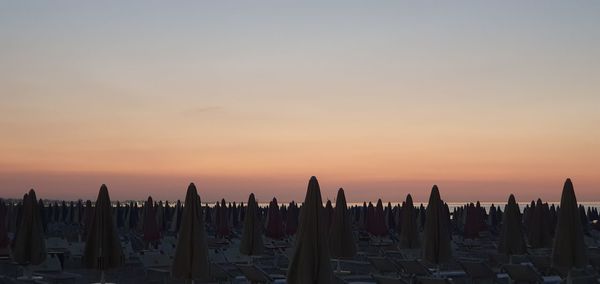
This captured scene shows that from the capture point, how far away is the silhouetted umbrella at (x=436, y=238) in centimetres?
1262

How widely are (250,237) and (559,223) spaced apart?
267 inches

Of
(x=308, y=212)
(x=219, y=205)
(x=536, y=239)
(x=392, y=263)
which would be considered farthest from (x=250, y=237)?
(x=219, y=205)

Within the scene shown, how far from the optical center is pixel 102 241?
11.1 metres

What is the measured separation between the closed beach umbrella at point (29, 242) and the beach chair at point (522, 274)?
8170 mm

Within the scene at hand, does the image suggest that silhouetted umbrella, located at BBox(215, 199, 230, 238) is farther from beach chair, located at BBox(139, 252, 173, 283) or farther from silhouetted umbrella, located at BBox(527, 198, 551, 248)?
silhouetted umbrella, located at BBox(527, 198, 551, 248)

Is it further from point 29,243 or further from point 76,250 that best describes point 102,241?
point 76,250

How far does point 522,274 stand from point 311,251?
18.0 feet

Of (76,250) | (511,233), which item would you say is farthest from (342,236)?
Answer: (76,250)

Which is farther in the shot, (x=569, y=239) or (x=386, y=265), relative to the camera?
(x=386, y=265)

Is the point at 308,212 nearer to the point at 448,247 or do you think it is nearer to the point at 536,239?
the point at 448,247

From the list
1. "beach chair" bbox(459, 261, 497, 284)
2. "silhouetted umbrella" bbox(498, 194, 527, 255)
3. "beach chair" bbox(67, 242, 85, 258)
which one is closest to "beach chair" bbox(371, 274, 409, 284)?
"beach chair" bbox(459, 261, 497, 284)

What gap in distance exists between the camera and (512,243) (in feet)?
48.8

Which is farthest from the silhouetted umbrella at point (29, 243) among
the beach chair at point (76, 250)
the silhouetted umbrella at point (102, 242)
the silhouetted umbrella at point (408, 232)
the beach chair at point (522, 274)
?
the beach chair at point (522, 274)

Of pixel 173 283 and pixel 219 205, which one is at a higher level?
pixel 219 205
